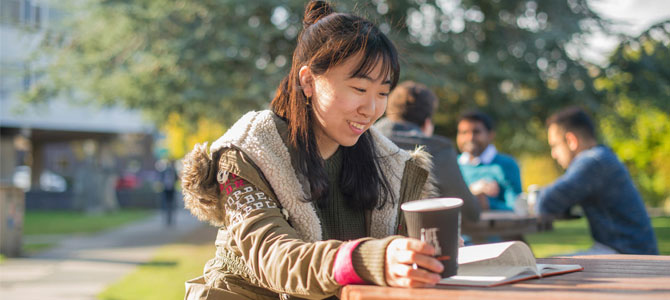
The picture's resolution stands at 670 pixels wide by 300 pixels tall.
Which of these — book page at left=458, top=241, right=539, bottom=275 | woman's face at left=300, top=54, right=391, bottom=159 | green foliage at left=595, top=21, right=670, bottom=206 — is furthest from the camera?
green foliage at left=595, top=21, right=670, bottom=206

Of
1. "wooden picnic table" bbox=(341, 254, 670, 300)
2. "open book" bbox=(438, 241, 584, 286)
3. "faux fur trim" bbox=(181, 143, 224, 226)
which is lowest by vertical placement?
"wooden picnic table" bbox=(341, 254, 670, 300)

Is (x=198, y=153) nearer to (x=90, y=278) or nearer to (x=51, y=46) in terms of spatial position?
(x=90, y=278)

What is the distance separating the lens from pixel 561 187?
4.90 metres

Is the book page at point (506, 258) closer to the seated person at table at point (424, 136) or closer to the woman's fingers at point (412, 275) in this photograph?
the woman's fingers at point (412, 275)

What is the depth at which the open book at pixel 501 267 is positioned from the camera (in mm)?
1663

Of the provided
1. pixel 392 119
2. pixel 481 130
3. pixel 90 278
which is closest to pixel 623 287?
pixel 392 119

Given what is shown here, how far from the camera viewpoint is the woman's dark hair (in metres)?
2.03

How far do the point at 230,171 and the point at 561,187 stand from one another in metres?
3.60

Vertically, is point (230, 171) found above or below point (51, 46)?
below

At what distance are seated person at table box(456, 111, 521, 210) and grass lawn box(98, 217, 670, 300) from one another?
10.5 feet

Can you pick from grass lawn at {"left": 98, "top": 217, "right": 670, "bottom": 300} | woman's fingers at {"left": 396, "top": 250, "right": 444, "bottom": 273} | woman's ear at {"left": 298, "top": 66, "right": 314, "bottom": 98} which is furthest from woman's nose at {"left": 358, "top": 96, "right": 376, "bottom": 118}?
grass lawn at {"left": 98, "top": 217, "right": 670, "bottom": 300}

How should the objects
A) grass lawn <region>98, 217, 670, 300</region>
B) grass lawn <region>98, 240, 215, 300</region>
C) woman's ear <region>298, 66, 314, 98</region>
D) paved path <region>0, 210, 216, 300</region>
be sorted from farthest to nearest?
paved path <region>0, 210, 216, 300</region> < grass lawn <region>98, 217, 670, 300</region> < grass lawn <region>98, 240, 215, 300</region> < woman's ear <region>298, 66, 314, 98</region>

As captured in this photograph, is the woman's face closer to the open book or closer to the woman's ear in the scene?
the woman's ear

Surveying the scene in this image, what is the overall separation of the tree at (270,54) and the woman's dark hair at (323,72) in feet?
25.7
